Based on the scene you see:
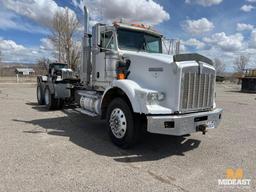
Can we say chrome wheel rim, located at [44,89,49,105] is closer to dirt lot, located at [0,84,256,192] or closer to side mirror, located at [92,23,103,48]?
dirt lot, located at [0,84,256,192]

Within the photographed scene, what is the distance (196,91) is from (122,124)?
171 cm

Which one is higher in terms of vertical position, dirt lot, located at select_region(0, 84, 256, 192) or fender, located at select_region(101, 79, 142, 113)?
fender, located at select_region(101, 79, 142, 113)

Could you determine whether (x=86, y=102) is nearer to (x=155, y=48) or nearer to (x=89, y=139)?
(x=89, y=139)

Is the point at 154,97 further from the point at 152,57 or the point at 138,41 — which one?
the point at 138,41

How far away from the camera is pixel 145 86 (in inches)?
188

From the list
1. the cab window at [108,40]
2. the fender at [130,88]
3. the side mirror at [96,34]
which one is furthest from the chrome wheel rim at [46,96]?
the fender at [130,88]

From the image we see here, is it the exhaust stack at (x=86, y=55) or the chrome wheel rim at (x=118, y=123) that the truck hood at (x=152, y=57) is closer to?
the chrome wheel rim at (x=118, y=123)

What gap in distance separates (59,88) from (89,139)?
14.8 ft

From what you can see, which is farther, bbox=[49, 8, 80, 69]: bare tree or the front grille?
bbox=[49, 8, 80, 69]: bare tree

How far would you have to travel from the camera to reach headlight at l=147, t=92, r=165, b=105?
4.32 metres

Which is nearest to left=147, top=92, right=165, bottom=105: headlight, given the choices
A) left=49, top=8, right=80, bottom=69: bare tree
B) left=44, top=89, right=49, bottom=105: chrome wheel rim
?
left=44, top=89, right=49, bottom=105: chrome wheel rim

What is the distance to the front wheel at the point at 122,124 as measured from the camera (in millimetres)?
4676

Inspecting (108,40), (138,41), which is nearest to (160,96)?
(138,41)

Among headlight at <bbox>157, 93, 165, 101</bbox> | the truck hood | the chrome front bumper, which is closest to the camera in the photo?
the chrome front bumper
